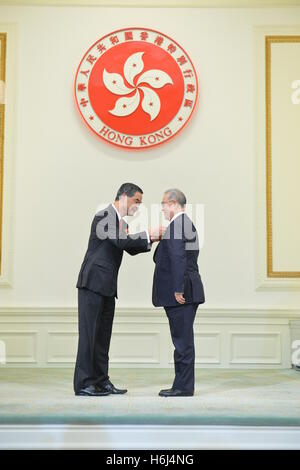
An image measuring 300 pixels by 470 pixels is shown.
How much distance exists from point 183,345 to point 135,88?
2.72m

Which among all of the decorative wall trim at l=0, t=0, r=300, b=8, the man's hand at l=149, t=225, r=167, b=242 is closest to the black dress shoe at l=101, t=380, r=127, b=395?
the man's hand at l=149, t=225, r=167, b=242

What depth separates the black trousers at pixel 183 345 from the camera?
4.28 meters

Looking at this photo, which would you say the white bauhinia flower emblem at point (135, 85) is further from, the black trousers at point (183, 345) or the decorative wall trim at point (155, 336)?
the black trousers at point (183, 345)

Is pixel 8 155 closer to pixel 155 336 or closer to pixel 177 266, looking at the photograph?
pixel 155 336

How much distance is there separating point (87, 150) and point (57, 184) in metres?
0.43

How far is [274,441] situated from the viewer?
3.43 meters

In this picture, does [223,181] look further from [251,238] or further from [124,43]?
[124,43]

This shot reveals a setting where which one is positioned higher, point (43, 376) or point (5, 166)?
point (5, 166)

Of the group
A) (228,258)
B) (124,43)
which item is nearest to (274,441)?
(228,258)

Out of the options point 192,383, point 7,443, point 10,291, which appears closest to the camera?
point 7,443

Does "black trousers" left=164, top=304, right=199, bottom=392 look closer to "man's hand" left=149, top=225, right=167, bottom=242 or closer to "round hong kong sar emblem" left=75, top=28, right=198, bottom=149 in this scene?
"man's hand" left=149, top=225, right=167, bottom=242

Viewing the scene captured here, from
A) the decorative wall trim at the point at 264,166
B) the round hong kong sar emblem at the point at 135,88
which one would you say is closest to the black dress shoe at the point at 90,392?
the decorative wall trim at the point at 264,166

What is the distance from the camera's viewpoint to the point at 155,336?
576 cm

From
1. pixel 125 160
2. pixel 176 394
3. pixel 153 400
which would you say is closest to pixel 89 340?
pixel 153 400
